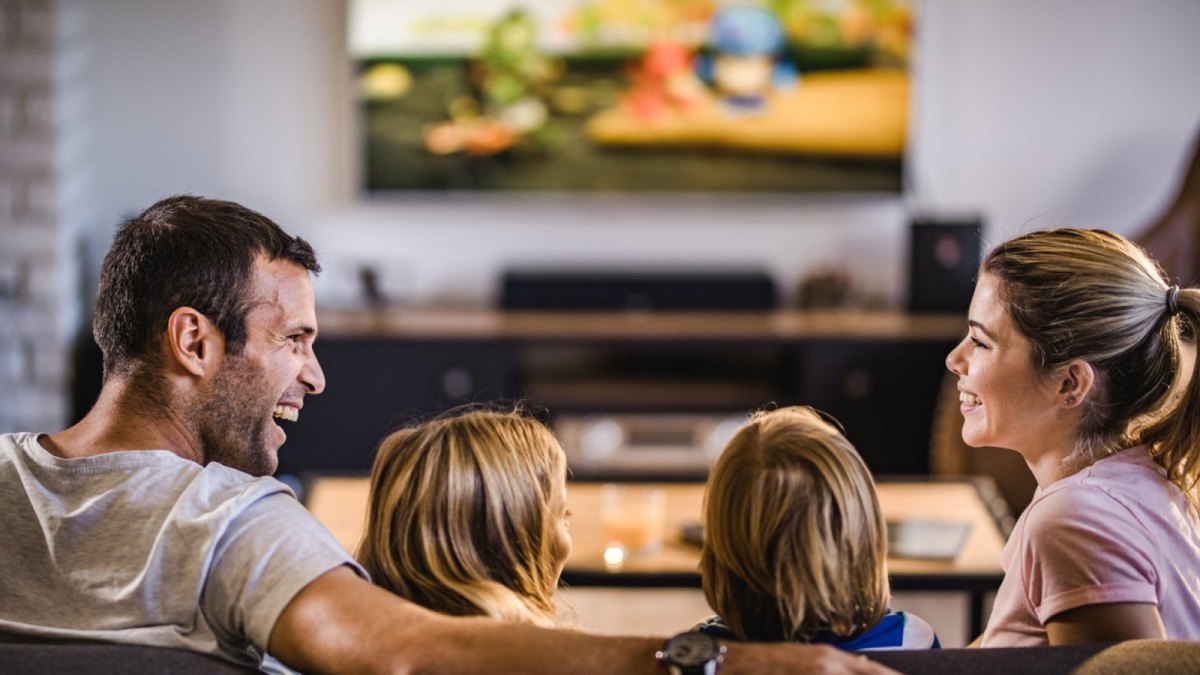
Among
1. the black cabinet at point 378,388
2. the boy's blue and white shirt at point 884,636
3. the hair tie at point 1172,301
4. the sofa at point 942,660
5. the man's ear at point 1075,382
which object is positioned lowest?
the black cabinet at point 378,388

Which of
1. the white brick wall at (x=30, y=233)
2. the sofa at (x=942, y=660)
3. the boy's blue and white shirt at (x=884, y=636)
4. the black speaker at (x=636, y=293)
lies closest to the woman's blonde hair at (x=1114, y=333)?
the boy's blue and white shirt at (x=884, y=636)

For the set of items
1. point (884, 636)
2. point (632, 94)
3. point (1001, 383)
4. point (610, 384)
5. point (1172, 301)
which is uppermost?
point (632, 94)

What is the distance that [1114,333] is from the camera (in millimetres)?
1501

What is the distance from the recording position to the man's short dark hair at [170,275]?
4.76 ft

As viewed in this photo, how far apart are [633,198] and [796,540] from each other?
303 centimetres

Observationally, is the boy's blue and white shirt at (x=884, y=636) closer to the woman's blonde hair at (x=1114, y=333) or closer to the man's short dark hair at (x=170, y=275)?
the woman's blonde hair at (x=1114, y=333)

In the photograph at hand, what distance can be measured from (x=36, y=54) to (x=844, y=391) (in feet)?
8.31

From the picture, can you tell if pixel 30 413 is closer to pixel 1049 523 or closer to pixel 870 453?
pixel 870 453

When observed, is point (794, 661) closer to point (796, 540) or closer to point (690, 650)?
point (690, 650)

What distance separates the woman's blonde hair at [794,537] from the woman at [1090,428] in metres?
0.21

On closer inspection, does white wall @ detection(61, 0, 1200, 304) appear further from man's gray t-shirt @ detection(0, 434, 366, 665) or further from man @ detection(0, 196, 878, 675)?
man's gray t-shirt @ detection(0, 434, 366, 665)

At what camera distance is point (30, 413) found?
13.0ft

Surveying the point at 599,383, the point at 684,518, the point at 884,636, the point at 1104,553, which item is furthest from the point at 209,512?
the point at 599,383

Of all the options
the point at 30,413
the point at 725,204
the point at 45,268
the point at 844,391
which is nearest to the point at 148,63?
the point at 45,268
